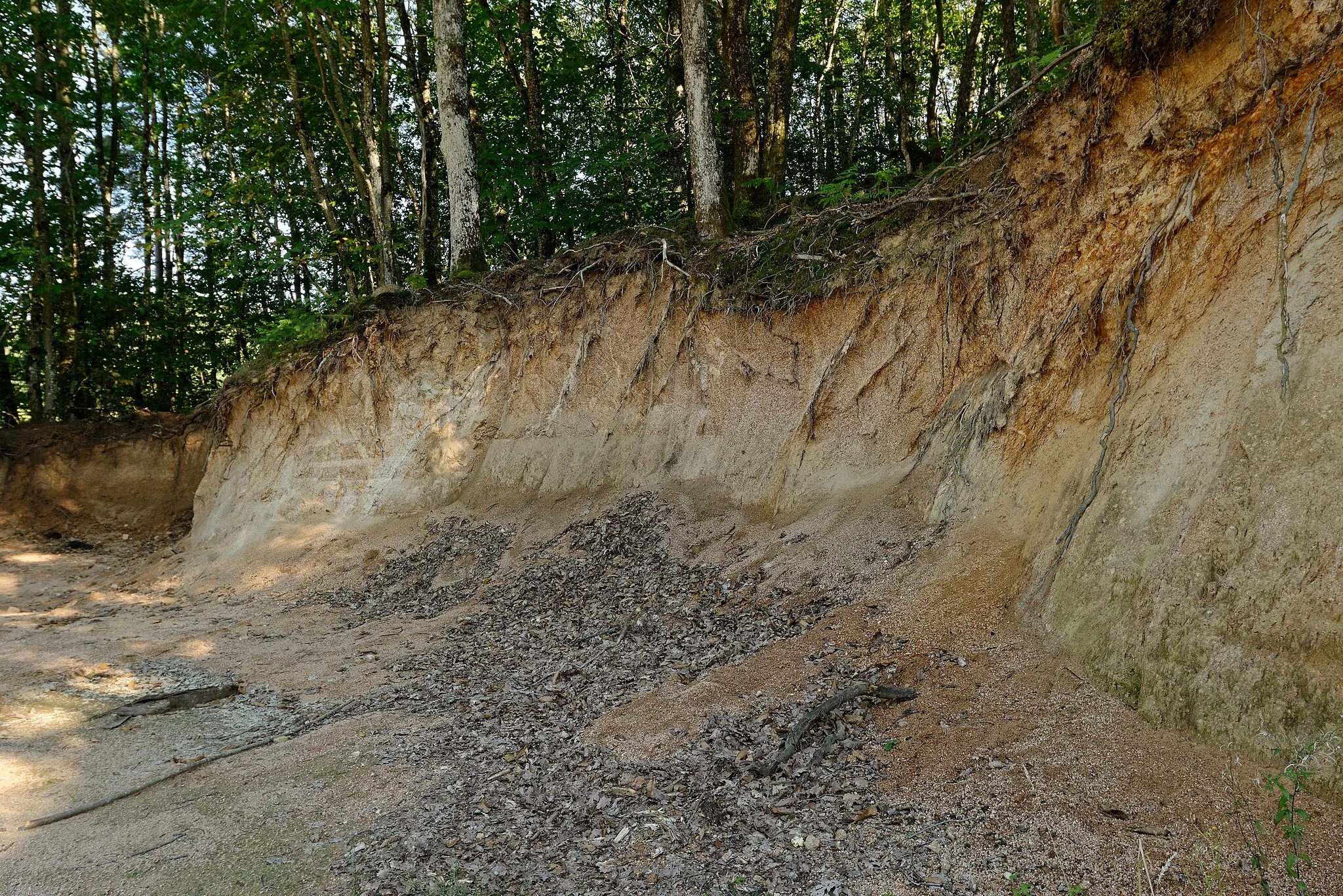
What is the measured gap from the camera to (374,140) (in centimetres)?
1451

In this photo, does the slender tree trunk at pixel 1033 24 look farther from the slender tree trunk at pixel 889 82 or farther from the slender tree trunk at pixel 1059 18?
the slender tree trunk at pixel 889 82

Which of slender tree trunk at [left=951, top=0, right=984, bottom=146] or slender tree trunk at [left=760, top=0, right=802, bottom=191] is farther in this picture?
slender tree trunk at [left=951, top=0, right=984, bottom=146]

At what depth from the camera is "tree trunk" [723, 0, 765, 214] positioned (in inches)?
452

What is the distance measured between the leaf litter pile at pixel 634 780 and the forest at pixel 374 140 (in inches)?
226

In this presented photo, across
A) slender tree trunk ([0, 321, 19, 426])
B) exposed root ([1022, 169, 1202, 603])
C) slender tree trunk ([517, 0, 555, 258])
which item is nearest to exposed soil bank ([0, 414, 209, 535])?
slender tree trunk ([0, 321, 19, 426])

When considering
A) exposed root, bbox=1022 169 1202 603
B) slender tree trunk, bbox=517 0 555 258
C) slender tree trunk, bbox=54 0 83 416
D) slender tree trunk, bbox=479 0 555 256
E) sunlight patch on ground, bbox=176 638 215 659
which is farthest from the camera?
slender tree trunk, bbox=54 0 83 416

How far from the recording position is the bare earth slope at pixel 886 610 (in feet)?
11.8

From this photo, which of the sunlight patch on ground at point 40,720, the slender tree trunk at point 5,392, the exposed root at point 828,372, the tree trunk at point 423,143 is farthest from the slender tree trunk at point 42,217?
the exposed root at point 828,372

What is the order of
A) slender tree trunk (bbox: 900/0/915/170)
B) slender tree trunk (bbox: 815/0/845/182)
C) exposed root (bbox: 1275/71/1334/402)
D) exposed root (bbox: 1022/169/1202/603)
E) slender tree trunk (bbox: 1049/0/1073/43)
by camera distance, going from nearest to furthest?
exposed root (bbox: 1275/71/1334/402)
exposed root (bbox: 1022/169/1202/603)
slender tree trunk (bbox: 1049/0/1073/43)
slender tree trunk (bbox: 900/0/915/170)
slender tree trunk (bbox: 815/0/845/182)

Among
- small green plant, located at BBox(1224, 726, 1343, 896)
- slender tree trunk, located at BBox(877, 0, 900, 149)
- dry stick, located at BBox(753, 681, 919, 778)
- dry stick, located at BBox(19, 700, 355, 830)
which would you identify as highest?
slender tree trunk, located at BBox(877, 0, 900, 149)

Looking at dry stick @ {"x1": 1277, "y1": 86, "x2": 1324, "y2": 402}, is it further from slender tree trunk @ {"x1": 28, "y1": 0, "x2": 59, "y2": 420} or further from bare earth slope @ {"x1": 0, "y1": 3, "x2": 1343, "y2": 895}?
slender tree trunk @ {"x1": 28, "y1": 0, "x2": 59, "y2": 420}

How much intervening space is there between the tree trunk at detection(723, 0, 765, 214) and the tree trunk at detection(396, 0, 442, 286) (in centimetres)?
599

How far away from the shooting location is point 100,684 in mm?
7133

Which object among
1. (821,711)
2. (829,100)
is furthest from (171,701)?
(829,100)
